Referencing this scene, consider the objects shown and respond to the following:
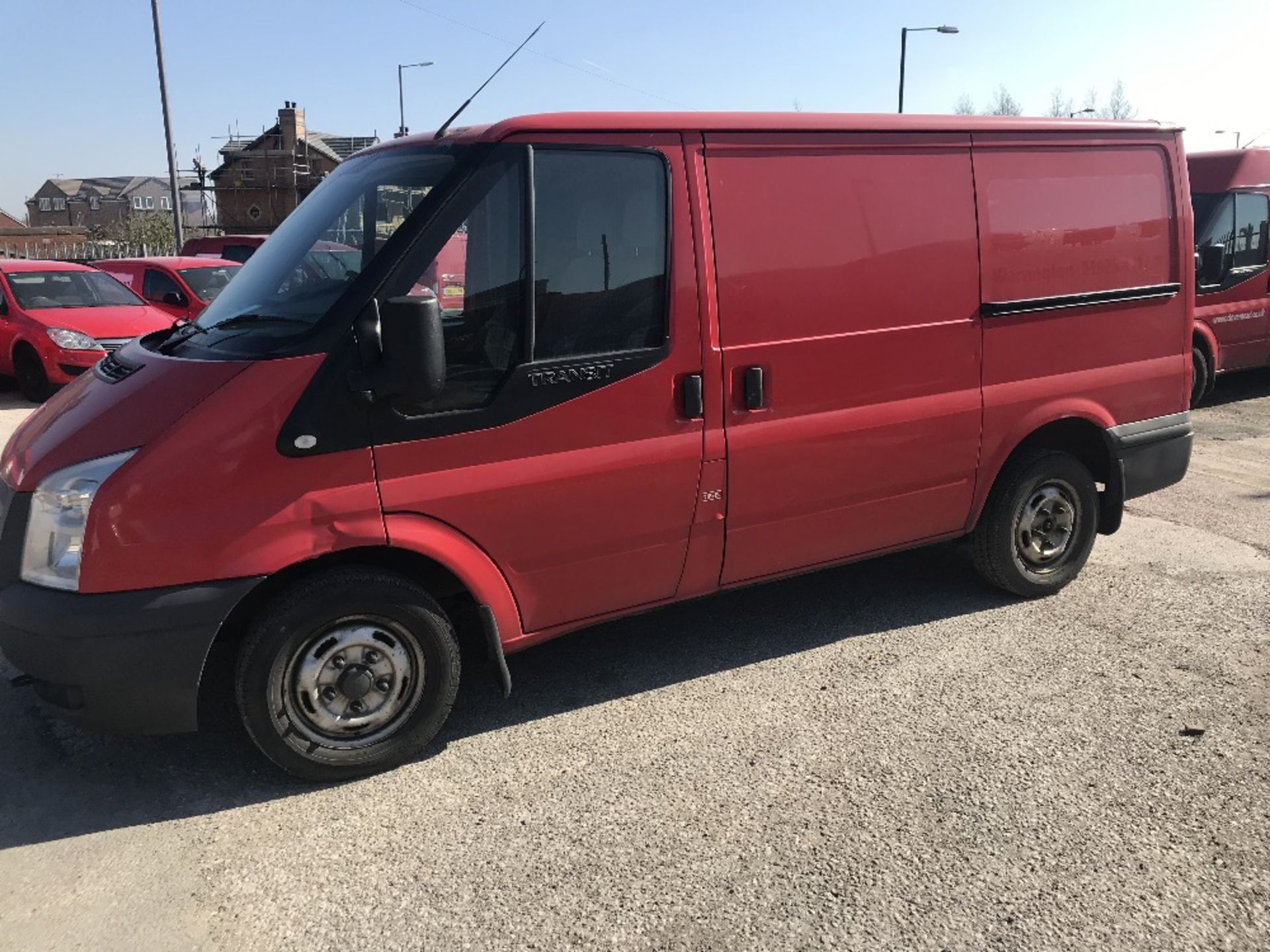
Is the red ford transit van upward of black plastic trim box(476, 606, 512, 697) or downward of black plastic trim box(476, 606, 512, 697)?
upward

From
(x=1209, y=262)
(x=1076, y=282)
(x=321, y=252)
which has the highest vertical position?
(x=321, y=252)

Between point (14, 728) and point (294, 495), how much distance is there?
1.69 metres

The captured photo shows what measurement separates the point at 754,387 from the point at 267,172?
2227 inches

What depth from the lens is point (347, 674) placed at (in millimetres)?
3338

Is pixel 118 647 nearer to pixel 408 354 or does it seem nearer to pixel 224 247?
pixel 408 354

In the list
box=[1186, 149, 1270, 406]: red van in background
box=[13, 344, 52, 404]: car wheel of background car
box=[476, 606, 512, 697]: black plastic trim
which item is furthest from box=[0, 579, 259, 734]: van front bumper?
box=[1186, 149, 1270, 406]: red van in background

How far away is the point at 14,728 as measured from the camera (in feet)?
12.3

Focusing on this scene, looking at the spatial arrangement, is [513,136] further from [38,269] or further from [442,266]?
[38,269]

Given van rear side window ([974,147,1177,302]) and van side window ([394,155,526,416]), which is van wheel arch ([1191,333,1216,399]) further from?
van side window ([394,155,526,416])

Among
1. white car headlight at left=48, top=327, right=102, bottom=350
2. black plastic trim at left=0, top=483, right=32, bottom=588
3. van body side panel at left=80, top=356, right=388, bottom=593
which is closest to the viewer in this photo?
van body side panel at left=80, top=356, right=388, bottom=593

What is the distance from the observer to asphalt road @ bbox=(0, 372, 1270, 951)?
2691mm

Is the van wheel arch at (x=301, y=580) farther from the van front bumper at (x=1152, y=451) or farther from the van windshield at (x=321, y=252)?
the van front bumper at (x=1152, y=451)

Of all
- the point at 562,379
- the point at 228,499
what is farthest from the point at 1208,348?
the point at 228,499

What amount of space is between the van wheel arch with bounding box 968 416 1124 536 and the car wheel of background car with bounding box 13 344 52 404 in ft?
33.6
